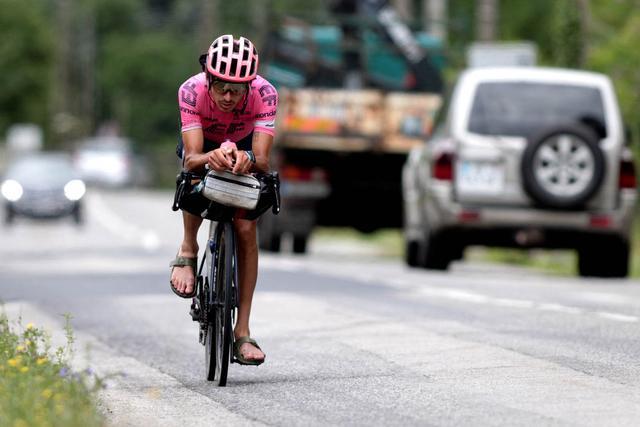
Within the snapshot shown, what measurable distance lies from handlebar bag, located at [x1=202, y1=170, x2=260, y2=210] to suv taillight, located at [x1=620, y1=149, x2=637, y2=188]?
7.59 metres

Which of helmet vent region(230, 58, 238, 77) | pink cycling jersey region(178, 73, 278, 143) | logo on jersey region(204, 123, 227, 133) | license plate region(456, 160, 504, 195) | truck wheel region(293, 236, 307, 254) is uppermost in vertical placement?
helmet vent region(230, 58, 238, 77)

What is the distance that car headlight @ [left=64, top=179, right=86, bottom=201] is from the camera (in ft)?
101

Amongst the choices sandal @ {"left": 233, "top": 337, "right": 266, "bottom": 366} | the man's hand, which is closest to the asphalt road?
sandal @ {"left": 233, "top": 337, "right": 266, "bottom": 366}

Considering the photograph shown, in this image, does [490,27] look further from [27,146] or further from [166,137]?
[166,137]

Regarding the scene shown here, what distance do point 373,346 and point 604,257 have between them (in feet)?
22.3

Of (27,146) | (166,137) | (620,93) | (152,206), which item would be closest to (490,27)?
(620,93)

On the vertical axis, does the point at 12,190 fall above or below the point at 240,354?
below

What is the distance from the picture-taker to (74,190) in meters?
31.1

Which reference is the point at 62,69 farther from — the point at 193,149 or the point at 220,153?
the point at 220,153

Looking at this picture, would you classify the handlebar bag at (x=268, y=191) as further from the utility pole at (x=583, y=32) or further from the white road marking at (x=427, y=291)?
the utility pole at (x=583, y=32)

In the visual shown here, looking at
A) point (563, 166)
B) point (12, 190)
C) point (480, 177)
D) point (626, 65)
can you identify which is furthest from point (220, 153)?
point (12, 190)

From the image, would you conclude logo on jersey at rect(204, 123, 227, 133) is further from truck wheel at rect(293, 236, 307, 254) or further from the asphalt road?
truck wheel at rect(293, 236, 307, 254)

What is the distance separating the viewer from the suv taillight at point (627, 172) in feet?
45.6

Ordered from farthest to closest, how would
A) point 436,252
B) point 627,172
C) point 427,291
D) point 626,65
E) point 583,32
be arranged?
point 626,65
point 583,32
point 436,252
point 627,172
point 427,291
